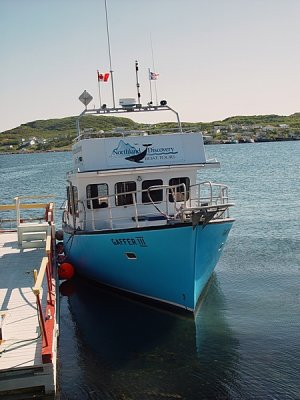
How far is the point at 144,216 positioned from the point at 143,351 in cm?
410

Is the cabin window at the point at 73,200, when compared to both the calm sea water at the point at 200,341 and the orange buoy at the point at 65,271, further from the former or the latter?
the calm sea water at the point at 200,341

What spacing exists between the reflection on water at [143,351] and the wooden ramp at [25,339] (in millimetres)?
1256

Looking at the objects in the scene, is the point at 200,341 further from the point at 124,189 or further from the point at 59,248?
the point at 59,248

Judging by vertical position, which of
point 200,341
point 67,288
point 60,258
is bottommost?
point 200,341

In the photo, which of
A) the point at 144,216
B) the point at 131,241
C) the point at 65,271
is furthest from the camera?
the point at 65,271

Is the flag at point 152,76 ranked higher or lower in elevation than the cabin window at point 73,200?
higher

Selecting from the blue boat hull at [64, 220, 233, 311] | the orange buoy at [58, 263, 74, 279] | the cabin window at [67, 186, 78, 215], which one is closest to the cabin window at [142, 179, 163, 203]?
the blue boat hull at [64, 220, 233, 311]

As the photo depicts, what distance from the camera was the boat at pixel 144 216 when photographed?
41.7ft

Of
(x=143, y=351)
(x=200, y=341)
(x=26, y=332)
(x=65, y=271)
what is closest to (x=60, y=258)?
(x=65, y=271)

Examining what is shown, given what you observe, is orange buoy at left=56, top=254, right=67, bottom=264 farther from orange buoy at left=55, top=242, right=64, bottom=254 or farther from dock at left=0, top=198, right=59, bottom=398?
dock at left=0, top=198, right=59, bottom=398

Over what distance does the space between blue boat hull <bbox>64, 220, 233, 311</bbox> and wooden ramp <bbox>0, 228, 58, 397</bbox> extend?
2047 millimetres

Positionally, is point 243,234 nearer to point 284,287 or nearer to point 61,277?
point 284,287

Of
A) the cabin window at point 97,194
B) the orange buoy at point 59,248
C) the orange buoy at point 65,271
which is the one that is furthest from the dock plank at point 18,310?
the cabin window at point 97,194

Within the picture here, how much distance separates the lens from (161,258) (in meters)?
12.8
